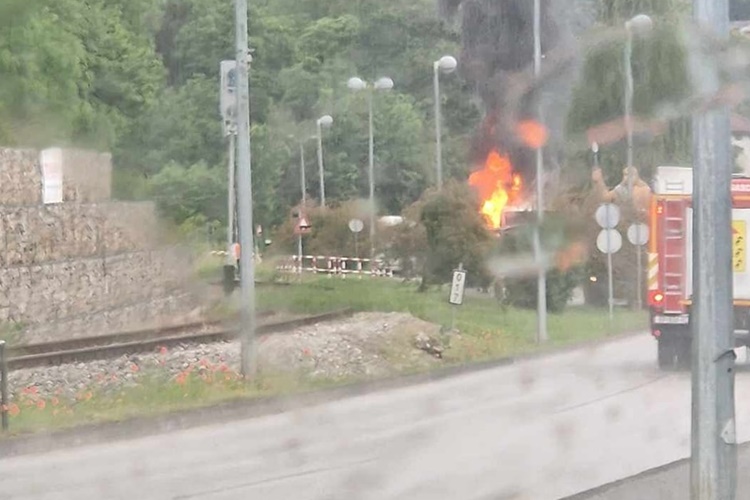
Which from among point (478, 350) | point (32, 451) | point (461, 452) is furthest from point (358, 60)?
point (32, 451)

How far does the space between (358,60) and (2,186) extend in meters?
1.72

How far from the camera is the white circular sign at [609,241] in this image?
558 cm

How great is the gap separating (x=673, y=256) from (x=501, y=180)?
118 centimetres

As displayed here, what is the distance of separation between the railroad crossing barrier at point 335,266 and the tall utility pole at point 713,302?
1.79 meters

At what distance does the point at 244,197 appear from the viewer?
5.58 m

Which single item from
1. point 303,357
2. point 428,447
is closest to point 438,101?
point 303,357

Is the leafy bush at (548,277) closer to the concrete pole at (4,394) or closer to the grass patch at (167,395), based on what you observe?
the grass patch at (167,395)

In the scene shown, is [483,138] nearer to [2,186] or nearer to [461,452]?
[461,452]

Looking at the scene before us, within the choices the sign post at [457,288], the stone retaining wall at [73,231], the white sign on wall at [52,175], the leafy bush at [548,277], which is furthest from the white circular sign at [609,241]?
the white sign on wall at [52,175]

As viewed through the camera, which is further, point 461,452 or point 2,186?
point 461,452

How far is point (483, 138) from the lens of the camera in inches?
217

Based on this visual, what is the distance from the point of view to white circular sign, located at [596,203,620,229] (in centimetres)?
550

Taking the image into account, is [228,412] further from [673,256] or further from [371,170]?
[673,256]

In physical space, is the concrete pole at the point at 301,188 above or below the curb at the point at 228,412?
above
